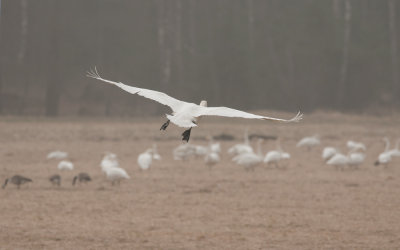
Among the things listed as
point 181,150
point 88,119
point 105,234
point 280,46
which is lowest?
point 105,234

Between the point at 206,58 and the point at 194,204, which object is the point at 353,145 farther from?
the point at 206,58

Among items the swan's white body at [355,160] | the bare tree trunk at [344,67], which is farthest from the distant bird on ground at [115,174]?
the bare tree trunk at [344,67]

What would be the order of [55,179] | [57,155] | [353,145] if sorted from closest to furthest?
[55,179]
[57,155]
[353,145]

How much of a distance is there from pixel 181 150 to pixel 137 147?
3.98 m

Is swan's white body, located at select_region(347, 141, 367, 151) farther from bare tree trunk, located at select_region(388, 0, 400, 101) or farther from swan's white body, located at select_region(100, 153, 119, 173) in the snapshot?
bare tree trunk, located at select_region(388, 0, 400, 101)

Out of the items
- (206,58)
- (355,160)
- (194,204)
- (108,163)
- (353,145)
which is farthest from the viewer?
(206,58)

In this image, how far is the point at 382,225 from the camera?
1073cm

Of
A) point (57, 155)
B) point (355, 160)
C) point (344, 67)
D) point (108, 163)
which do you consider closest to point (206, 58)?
point (344, 67)

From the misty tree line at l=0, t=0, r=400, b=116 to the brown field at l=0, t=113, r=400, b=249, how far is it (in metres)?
10.4

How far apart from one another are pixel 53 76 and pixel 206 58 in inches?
257

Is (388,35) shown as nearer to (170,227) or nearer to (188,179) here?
(188,179)

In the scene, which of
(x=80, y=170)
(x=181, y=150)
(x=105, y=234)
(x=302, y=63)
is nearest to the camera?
(x=105, y=234)

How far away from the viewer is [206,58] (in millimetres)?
33625

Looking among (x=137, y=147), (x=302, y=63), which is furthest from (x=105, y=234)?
(x=302, y=63)
